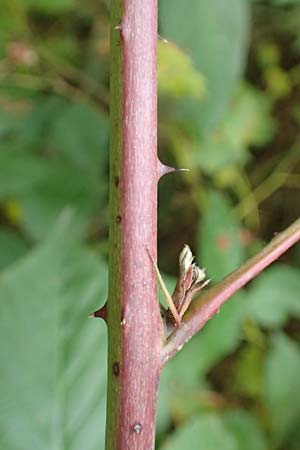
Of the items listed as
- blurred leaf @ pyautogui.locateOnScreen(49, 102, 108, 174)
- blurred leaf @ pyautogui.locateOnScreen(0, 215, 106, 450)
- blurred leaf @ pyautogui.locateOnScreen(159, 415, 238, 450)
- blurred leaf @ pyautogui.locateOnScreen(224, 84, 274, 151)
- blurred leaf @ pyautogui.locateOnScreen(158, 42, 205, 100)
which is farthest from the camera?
blurred leaf @ pyautogui.locateOnScreen(224, 84, 274, 151)

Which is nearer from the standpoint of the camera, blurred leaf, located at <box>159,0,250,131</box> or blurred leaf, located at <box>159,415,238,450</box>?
blurred leaf, located at <box>159,415,238,450</box>

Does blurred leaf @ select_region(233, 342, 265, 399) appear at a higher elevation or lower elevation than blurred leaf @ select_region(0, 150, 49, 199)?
lower

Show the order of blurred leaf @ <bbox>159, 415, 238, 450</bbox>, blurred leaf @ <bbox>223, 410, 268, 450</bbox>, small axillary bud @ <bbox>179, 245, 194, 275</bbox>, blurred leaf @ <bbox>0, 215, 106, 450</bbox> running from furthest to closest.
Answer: blurred leaf @ <bbox>223, 410, 268, 450</bbox>
blurred leaf @ <bbox>159, 415, 238, 450</bbox>
blurred leaf @ <bbox>0, 215, 106, 450</bbox>
small axillary bud @ <bbox>179, 245, 194, 275</bbox>

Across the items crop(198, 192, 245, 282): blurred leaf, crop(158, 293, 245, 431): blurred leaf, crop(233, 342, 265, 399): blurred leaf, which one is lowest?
crop(233, 342, 265, 399): blurred leaf

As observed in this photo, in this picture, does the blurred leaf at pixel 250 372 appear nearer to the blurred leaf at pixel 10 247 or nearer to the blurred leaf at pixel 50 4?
the blurred leaf at pixel 10 247

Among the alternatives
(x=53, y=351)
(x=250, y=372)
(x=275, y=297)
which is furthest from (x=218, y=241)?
(x=53, y=351)

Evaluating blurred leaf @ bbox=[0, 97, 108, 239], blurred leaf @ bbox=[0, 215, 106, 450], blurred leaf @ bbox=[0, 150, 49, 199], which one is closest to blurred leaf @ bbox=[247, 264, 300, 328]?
blurred leaf @ bbox=[0, 97, 108, 239]

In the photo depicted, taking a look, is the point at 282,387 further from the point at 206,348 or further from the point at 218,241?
the point at 218,241

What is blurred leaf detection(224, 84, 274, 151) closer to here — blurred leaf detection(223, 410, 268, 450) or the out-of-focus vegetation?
the out-of-focus vegetation
